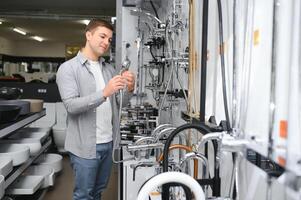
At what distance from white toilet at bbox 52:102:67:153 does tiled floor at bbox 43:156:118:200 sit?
57 centimetres

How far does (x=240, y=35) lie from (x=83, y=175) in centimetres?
131

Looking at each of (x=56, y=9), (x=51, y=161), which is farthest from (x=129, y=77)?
(x=56, y=9)

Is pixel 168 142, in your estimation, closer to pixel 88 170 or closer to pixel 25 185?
pixel 88 170

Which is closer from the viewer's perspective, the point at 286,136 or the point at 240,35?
the point at 286,136

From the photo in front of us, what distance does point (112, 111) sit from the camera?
6.98 ft

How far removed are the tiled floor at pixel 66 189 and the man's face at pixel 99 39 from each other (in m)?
1.88

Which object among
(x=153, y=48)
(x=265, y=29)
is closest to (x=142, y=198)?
(x=265, y=29)

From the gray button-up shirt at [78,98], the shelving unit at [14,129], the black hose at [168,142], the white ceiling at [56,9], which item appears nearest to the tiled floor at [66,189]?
the shelving unit at [14,129]

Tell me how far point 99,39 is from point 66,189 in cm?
222

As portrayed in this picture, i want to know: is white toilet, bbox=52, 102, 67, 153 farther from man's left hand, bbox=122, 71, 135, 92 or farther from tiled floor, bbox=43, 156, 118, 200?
man's left hand, bbox=122, 71, 135, 92

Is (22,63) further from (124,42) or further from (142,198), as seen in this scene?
(142,198)

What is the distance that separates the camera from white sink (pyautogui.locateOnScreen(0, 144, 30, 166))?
8.11 feet

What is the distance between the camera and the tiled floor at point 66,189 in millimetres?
3332

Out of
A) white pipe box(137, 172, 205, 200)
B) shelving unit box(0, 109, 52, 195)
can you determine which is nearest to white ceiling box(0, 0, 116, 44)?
shelving unit box(0, 109, 52, 195)
